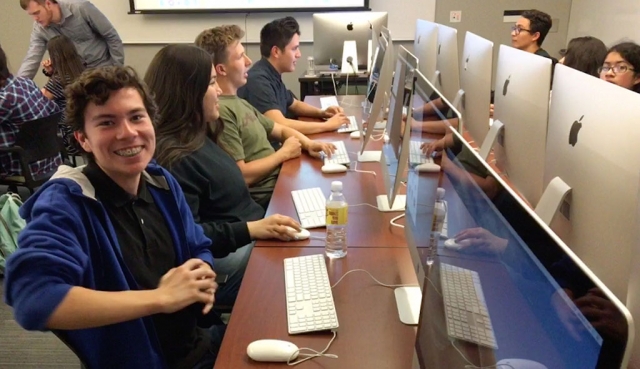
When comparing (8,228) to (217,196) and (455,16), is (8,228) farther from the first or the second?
(455,16)

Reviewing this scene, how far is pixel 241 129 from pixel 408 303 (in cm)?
131

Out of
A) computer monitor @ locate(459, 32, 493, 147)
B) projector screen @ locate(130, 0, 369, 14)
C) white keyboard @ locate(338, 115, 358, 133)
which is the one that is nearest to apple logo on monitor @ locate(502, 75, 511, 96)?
computer monitor @ locate(459, 32, 493, 147)

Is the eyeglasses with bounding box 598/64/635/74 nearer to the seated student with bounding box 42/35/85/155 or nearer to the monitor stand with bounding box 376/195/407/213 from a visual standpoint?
the monitor stand with bounding box 376/195/407/213

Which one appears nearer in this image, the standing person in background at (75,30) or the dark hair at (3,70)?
the dark hair at (3,70)

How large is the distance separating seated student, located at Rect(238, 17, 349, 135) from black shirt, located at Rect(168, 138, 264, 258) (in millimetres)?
967

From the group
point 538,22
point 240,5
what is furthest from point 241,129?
point 240,5

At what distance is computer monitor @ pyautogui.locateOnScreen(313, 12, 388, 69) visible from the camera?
375 centimetres

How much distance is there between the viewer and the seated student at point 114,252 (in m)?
0.97

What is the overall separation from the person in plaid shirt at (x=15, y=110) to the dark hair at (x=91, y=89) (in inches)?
78.4

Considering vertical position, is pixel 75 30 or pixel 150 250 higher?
pixel 75 30

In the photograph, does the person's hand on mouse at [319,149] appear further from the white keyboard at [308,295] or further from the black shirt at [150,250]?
the black shirt at [150,250]

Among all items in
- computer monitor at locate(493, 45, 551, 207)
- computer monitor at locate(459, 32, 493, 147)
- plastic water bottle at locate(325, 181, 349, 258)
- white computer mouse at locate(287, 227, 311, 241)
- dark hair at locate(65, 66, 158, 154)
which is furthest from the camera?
computer monitor at locate(459, 32, 493, 147)

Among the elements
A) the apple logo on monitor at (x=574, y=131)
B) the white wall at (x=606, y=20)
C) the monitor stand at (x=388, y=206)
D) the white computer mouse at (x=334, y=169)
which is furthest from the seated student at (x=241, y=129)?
the white wall at (x=606, y=20)

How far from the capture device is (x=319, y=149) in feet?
7.79
